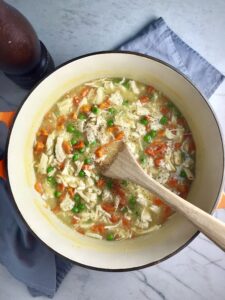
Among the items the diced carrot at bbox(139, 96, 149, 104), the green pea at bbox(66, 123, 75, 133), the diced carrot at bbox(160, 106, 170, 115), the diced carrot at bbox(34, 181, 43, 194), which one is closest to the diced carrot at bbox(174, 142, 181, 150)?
the diced carrot at bbox(160, 106, 170, 115)

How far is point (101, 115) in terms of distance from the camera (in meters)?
2.80

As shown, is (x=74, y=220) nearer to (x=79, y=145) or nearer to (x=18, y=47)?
(x=79, y=145)

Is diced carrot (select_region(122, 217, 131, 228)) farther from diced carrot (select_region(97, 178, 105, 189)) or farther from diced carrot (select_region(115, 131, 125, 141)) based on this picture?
diced carrot (select_region(115, 131, 125, 141))

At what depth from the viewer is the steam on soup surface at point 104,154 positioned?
2768 mm

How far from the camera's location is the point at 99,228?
2826 millimetres

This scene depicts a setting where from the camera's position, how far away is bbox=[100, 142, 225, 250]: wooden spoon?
2.15 meters

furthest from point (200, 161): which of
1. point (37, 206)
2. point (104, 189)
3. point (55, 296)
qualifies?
point (55, 296)

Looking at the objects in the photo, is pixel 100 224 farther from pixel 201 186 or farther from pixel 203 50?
pixel 203 50

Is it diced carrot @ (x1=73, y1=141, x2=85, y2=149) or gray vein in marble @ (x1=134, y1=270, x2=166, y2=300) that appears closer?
diced carrot @ (x1=73, y1=141, x2=85, y2=149)

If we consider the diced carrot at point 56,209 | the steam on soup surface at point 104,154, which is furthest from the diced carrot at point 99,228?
the diced carrot at point 56,209

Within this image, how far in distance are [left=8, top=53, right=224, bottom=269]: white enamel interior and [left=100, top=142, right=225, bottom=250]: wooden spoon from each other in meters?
0.31

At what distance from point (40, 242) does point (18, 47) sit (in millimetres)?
1195

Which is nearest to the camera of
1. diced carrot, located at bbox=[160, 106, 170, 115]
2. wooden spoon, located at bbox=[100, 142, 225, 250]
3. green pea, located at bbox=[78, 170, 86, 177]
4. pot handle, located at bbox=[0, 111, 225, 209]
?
wooden spoon, located at bbox=[100, 142, 225, 250]

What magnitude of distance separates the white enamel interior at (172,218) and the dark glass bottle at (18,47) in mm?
214
